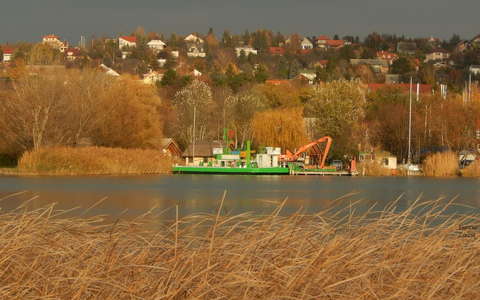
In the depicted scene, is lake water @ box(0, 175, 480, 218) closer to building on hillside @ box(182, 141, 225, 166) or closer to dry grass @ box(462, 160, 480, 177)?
dry grass @ box(462, 160, 480, 177)

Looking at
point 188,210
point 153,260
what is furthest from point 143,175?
Answer: point 153,260

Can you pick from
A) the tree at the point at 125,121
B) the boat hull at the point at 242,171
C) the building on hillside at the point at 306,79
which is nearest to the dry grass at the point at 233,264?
the tree at the point at 125,121

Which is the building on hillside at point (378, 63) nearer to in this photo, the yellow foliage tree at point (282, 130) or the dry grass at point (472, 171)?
the yellow foliage tree at point (282, 130)

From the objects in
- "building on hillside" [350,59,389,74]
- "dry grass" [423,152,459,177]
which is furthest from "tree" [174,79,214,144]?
"building on hillside" [350,59,389,74]

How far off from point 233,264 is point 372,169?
52.4 m

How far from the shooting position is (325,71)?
11438cm

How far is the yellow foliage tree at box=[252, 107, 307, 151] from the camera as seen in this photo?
210 ft

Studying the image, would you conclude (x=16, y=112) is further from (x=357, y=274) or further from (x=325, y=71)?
(x=325, y=71)

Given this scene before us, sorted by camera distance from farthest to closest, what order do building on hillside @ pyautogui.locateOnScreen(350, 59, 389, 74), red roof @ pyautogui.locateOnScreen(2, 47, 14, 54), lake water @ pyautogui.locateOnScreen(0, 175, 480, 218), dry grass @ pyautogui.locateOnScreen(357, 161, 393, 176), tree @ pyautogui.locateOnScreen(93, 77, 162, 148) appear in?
building on hillside @ pyautogui.locateOnScreen(350, 59, 389, 74)
red roof @ pyautogui.locateOnScreen(2, 47, 14, 54)
dry grass @ pyautogui.locateOnScreen(357, 161, 393, 176)
tree @ pyautogui.locateOnScreen(93, 77, 162, 148)
lake water @ pyautogui.locateOnScreen(0, 175, 480, 218)

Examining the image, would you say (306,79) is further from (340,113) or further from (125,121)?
(125,121)

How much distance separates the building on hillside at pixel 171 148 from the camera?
64.4 metres

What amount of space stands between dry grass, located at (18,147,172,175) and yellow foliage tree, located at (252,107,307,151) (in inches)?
470

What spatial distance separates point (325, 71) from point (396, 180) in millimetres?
63660

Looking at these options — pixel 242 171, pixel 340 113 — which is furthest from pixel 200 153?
pixel 340 113
